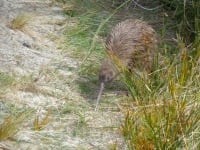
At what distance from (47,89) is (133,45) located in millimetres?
922

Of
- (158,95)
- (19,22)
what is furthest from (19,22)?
(158,95)

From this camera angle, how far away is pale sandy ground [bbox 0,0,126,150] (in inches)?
175

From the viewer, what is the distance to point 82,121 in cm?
475

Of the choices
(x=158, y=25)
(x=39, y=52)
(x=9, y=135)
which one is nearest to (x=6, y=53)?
(x=39, y=52)

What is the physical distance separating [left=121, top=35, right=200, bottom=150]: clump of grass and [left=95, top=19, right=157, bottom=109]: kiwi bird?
2.04 feet

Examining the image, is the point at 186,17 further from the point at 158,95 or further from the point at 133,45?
the point at 158,95

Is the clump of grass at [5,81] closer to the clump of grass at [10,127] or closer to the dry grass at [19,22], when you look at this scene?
the clump of grass at [10,127]

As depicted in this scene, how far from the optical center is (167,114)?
4117 mm

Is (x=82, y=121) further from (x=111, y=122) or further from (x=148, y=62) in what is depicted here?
(x=148, y=62)

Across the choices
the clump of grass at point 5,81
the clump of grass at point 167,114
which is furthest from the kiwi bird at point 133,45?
the clump of grass at point 5,81

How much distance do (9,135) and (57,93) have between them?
3.41ft

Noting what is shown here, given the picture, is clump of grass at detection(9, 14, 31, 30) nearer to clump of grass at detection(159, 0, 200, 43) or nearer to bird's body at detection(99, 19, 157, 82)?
bird's body at detection(99, 19, 157, 82)

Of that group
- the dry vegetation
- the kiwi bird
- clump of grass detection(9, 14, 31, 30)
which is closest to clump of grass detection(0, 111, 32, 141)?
the dry vegetation

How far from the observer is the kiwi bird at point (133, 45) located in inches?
215
